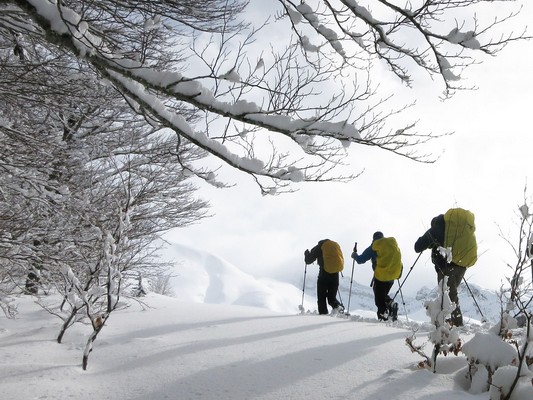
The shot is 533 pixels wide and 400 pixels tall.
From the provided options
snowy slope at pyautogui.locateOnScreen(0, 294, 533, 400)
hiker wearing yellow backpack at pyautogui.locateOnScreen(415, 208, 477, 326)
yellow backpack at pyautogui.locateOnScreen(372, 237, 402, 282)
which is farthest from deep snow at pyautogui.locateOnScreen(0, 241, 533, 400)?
yellow backpack at pyautogui.locateOnScreen(372, 237, 402, 282)

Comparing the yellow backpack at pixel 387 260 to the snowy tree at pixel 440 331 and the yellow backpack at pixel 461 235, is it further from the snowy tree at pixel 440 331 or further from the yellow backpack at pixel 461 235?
the snowy tree at pixel 440 331

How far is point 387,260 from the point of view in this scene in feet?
22.1

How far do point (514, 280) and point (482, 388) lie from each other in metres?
0.83

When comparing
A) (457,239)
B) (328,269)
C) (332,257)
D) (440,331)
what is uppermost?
(457,239)

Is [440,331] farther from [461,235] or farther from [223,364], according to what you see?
[461,235]

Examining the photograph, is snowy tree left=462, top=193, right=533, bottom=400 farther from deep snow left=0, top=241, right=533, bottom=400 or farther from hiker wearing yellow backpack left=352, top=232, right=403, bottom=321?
hiker wearing yellow backpack left=352, top=232, right=403, bottom=321

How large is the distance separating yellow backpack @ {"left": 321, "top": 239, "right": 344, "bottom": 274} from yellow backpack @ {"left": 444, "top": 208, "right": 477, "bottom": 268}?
230 centimetres

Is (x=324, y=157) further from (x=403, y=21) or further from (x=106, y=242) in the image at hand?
(x=106, y=242)

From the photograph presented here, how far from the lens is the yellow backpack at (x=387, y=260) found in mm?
6691

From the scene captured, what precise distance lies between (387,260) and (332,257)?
0.98 m

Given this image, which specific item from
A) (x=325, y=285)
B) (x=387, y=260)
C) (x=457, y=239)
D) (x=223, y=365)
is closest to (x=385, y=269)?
(x=387, y=260)

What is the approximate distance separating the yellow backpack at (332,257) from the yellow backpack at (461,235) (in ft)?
7.56

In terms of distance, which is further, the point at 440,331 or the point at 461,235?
the point at 461,235

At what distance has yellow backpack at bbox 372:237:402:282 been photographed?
6.69 metres
